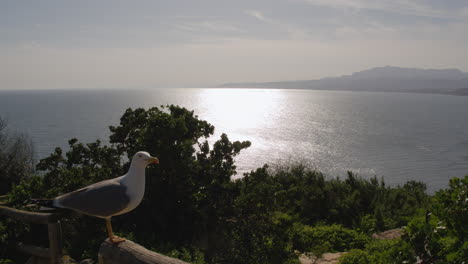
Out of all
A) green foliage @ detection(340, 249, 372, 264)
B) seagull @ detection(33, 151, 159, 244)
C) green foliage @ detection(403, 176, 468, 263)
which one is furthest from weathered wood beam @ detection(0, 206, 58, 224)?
green foliage @ detection(340, 249, 372, 264)

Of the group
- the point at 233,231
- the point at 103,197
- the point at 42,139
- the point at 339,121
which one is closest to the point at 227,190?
the point at 233,231

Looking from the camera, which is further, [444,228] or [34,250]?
[34,250]

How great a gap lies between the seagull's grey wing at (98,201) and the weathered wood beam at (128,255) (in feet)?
1.40

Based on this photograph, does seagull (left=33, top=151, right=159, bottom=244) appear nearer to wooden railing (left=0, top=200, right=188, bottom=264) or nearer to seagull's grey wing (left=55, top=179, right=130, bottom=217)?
seagull's grey wing (left=55, top=179, right=130, bottom=217)

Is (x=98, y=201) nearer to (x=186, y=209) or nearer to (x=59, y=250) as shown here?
→ (x=59, y=250)

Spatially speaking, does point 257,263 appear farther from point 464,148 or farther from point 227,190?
point 464,148

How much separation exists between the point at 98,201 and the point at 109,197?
151 millimetres

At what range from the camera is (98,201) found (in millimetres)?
4406

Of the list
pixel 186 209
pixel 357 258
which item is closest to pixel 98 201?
pixel 186 209

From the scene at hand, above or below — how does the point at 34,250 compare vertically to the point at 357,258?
above

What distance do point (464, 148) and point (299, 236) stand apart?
217 ft

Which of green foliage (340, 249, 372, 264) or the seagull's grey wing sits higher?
the seagull's grey wing

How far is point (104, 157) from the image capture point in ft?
35.3

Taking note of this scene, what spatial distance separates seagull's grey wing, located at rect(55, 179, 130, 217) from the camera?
4383mm
